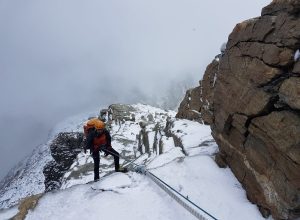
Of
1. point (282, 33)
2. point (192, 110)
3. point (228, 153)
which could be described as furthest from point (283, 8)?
point (192, 110)

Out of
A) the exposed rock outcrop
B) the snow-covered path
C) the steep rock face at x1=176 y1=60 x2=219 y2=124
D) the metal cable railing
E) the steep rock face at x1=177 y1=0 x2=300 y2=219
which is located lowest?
the exposed rock outcrop

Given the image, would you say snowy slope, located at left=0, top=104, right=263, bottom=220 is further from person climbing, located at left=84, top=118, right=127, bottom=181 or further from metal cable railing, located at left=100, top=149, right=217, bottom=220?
person climbing, located at left=84, top=118, right=127, bottom=181

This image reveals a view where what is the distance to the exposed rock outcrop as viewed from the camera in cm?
3765

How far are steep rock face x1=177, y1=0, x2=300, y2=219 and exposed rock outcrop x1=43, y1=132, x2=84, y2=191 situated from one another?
25.8 meters

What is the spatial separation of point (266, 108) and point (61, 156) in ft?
109

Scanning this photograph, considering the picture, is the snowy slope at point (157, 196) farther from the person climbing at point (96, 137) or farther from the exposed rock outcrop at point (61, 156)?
the exposed rock outcrop at point (61, 156)

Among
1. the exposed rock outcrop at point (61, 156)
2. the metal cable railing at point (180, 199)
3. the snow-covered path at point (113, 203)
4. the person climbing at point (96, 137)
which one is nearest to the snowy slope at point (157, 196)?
the snow-covered path at point (113, 203)

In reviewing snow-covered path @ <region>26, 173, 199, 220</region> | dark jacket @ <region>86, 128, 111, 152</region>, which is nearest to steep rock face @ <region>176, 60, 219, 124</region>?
dark jacket @ <region>86, 128, 111, 152</region>

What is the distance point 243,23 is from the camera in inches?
492

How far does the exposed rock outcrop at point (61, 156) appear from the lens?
37.6 metres

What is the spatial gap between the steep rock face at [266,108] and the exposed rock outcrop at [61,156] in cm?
2585

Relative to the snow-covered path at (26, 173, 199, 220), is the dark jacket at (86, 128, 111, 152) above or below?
above

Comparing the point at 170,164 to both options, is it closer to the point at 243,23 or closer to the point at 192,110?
the point at 243,23

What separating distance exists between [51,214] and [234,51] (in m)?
8.26
